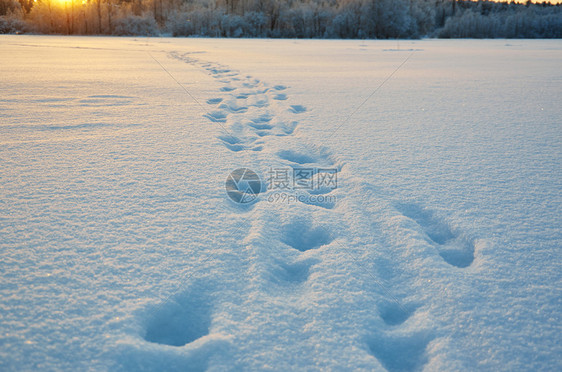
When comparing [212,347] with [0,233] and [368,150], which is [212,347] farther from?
[368,150]

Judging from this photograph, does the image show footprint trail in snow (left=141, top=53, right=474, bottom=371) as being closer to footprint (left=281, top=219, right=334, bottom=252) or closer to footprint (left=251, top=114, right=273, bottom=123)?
footprint (left=281, top=219, right=334, bottom=252)

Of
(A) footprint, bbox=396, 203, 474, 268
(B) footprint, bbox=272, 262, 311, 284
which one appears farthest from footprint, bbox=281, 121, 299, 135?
(B) footprint, bbox=272, 262, 311, 284

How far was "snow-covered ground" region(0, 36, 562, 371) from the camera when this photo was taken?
72 cm

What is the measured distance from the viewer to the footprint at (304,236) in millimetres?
1115

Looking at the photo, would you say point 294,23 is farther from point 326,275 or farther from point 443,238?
point 326,275

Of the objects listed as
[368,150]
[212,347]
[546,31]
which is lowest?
[212,347]

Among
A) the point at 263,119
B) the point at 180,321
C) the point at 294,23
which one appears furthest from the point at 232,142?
the point at 294,23

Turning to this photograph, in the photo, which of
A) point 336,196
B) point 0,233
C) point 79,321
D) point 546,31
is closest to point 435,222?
point 336,196

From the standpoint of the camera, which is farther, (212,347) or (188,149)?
(188,149)

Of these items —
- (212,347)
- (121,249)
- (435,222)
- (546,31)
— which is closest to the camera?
(212,347)

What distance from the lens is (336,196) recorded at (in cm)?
141

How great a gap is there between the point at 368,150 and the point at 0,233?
1.59 metres
